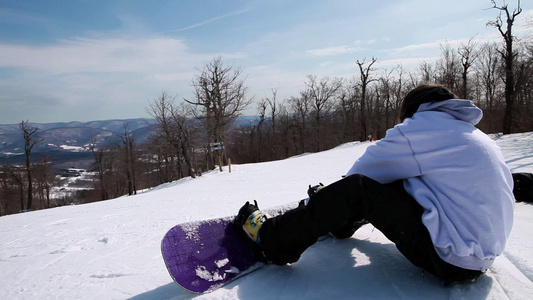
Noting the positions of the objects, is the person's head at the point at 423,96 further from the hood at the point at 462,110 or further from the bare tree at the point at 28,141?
the bare tree at the point at 28,141

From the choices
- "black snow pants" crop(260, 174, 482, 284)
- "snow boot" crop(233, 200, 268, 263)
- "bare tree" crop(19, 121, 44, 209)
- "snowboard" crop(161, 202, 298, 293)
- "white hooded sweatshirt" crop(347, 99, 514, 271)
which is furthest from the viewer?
"bare tree" crop(19, 121, 44, 209)

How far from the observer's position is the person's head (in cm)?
163

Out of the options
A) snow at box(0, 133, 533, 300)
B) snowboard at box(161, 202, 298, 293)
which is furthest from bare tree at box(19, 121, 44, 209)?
snowboard at box(161, 202, 298, 293)

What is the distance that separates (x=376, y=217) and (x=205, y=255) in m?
1.16

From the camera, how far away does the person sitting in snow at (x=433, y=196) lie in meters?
1.44

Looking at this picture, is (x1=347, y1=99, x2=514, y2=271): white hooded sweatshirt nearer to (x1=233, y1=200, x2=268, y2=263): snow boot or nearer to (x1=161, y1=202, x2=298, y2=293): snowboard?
(x1=233, y1=200, x2=268, y2=263): snow boot

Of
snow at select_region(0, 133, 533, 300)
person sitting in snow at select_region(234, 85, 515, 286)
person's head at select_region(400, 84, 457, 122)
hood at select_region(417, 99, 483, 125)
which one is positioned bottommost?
snow at select_region(0, 133, 533, 300)

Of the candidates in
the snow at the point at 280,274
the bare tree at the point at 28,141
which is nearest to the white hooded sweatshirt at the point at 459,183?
the snow at the point at 280,274

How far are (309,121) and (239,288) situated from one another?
41.7 m

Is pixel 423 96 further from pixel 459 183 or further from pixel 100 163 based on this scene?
pixel 100 163

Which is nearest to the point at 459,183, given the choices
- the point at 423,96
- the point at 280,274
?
the point at 423,96

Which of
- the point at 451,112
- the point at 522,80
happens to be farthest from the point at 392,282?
the point at 522,80

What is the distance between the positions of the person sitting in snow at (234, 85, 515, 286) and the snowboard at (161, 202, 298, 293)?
1.30ft

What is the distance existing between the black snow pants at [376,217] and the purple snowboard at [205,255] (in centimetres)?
46
